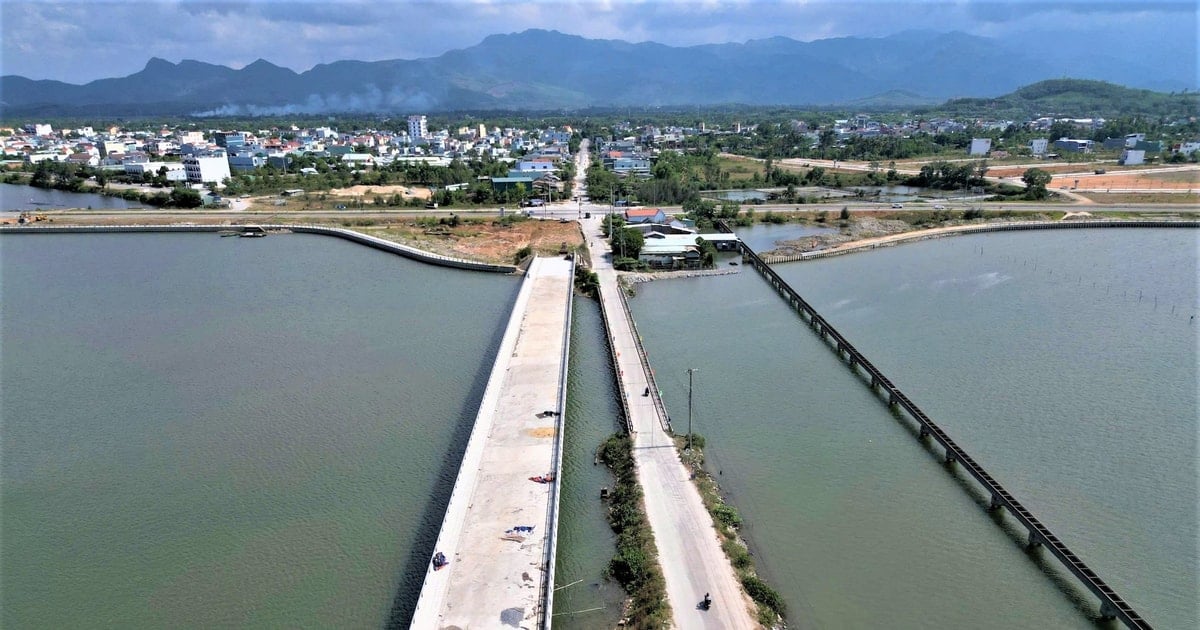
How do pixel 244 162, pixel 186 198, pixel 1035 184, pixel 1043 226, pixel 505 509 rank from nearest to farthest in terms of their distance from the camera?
pixel 505 509
pixel 1043 226
pixel 1035 184
pixel 186 198
pixel 244 162

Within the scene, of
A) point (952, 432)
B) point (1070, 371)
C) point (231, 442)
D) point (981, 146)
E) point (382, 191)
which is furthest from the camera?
point (981, 146)

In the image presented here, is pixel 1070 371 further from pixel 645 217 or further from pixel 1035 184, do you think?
pixel 1035 184

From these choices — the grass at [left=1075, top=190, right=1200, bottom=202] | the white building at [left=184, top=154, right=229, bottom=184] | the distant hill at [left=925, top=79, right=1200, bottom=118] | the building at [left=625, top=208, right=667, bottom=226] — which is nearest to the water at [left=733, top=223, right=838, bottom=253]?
the building at [left=625, top=208, right=667, bottom=226]

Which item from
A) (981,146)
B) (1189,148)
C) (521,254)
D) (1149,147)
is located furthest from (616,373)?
(1189,148)

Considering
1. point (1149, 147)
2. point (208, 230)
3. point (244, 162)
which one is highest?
point (1149, 147)

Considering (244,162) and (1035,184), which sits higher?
(244,162)

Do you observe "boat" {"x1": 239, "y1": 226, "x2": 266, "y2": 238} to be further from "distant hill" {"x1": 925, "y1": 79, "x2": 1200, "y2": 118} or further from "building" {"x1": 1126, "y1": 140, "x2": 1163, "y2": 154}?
"distant hill" {"x1": 925, "y1": 79, "x2": 1200, "y2": 118}

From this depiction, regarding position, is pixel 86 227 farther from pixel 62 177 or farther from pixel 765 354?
pixel 765 354
